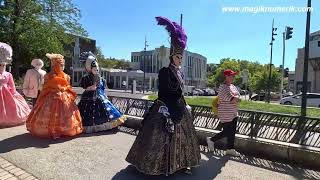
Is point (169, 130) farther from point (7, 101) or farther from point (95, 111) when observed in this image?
point (7, 101)

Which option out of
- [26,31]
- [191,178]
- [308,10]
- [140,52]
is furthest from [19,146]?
[140,52]

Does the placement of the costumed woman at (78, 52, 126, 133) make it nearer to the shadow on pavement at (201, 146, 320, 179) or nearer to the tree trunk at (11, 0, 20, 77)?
the shadow on pavement at (201, 146, 320, 179)

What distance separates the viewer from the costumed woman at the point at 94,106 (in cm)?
956

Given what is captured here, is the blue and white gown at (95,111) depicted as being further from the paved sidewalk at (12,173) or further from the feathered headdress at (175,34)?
the feathered headdress at (175,34)

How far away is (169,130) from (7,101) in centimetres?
625

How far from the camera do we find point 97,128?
953cm

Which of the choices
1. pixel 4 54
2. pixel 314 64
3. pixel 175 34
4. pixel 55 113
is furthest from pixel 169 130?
pixel 314 64

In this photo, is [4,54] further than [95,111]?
Yes

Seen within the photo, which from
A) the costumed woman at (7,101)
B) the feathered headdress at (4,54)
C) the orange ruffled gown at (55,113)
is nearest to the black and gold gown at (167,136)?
the orange ruffled gown at (55,113)

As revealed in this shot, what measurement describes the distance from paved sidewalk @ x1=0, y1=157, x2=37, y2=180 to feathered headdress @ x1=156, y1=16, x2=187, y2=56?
9.18ft

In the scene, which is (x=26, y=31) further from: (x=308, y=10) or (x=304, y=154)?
(x=304, y=154)

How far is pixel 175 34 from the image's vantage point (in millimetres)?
5969

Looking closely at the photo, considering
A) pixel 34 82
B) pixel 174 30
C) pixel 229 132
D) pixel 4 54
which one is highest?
pixel 174 30

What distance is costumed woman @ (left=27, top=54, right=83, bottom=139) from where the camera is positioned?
8633mm
